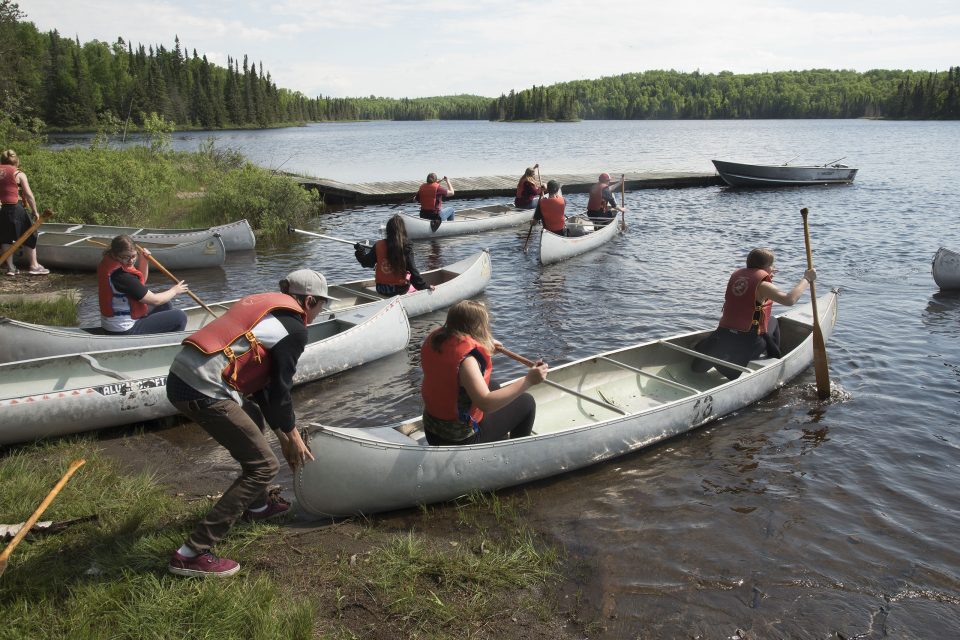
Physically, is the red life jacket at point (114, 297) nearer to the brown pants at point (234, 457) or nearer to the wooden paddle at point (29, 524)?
the brown pants at point (234, 457)

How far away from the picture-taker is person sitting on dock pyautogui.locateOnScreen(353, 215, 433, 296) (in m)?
10.3

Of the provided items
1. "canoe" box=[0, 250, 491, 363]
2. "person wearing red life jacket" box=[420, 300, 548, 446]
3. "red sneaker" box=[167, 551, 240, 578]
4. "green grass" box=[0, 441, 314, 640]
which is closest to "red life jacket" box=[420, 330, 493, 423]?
"person wearing red life jacket" box=[420, 300, 548, 446]

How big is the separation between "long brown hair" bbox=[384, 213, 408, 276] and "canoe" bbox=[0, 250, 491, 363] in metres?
0.65

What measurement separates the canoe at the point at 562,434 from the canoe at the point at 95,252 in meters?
10.5

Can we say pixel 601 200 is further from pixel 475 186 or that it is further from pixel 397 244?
pixel 397 244

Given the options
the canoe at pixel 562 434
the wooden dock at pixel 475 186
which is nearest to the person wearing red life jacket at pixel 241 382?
the canoe at pixel 562 434

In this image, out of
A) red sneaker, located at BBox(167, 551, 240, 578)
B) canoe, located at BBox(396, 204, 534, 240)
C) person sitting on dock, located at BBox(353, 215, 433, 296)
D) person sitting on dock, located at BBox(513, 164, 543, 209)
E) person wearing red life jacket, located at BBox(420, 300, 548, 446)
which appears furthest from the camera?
person sitting on dock, located at BBox(513, 164, 543, 209)

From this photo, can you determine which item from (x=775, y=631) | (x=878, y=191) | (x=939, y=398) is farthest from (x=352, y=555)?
(x=878, y=191)

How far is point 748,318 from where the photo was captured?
8.30 metres

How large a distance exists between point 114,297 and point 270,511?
4.35 meters

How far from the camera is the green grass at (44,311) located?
407 inches

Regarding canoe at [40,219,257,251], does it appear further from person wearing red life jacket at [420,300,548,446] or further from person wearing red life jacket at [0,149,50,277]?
person wearing red life jacket at [420,300,548,446]

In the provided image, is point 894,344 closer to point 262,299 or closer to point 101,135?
point 262,299

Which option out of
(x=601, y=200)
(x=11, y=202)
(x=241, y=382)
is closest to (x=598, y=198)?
(x=601, y=200)
